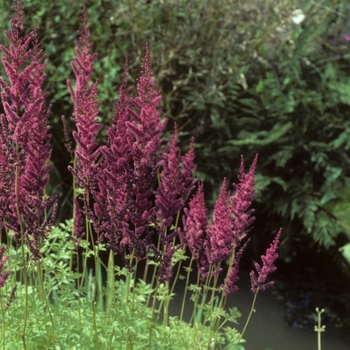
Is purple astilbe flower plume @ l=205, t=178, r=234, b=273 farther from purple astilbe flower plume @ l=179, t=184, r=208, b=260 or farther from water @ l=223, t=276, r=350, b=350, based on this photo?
water @ l=223, t=276, r=350, b=350

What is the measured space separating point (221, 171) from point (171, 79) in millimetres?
1165

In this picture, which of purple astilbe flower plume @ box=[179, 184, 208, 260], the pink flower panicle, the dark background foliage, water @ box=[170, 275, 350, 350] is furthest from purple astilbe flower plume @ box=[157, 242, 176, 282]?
the dark background foliage

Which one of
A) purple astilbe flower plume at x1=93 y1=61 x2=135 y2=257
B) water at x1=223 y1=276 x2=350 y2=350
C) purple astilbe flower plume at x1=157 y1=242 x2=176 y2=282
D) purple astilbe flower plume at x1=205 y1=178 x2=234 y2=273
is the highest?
purple astilbe flower plume at x1=93 y1=61 x2=135 y2=257

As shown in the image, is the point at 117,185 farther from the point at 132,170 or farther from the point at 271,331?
the point at 271,331

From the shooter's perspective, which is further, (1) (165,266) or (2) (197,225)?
(2) (197,225)

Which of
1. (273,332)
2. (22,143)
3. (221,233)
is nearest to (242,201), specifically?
(221,233)

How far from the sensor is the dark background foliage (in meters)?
5.58

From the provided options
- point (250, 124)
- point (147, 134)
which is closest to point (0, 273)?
point (147, 134)

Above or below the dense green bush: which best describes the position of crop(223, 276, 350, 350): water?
below

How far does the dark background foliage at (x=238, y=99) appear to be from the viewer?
18.3ft

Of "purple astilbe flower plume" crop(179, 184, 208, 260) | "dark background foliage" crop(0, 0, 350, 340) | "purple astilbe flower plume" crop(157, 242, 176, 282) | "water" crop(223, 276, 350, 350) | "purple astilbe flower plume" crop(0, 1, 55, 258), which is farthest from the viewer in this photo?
"dark background foliage" crop(0, 0, 350, 340)

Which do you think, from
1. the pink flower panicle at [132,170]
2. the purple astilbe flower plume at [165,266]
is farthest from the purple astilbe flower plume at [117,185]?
the purple astilbe flower plume at [165,266]

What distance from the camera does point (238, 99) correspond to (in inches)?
246

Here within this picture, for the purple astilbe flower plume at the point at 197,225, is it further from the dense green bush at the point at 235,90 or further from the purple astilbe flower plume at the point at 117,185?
the dense green bush at the point at 235,90
